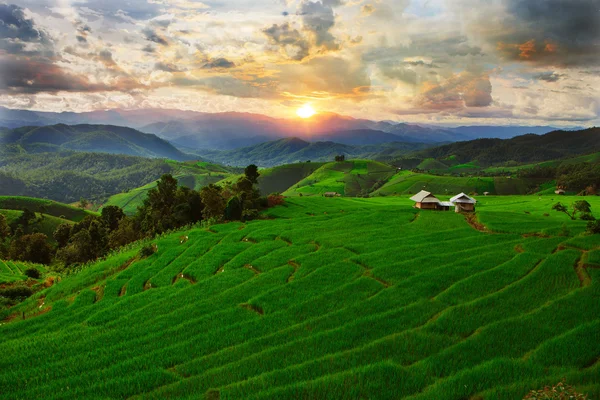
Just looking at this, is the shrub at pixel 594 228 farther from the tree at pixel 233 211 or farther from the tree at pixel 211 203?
the tree at pixel 211 203

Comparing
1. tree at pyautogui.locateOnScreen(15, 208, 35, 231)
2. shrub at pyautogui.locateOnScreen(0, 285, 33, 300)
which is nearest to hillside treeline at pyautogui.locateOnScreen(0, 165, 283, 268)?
shrub at pyautogui.locateOnScreen(0, 285, 33, 300)

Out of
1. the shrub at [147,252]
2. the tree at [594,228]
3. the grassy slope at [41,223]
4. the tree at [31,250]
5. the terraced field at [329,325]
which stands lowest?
the grassy slope at [41,223]

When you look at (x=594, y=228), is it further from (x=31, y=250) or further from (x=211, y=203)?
(x=31, y=250)

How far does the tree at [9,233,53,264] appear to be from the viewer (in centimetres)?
8888

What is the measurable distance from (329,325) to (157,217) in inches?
2409

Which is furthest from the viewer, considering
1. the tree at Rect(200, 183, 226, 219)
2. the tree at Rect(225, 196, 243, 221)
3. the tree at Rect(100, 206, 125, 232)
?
the tree at Rect(100, 206, 125, 232)

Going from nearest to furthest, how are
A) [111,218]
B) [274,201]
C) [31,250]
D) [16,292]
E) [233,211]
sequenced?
1. [16,292]
2. [233,211]
3. [274,201]
4. [31,250]
5. [111,218]

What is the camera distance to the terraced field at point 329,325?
1334 cm

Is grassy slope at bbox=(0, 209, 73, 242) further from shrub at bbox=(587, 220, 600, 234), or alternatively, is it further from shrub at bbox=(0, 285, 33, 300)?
shrub at bbox=(587, 220, 600, 234)

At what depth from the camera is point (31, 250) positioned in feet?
294

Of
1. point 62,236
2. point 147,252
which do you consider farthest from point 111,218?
point 147,252

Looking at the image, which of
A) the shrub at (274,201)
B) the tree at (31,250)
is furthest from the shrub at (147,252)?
the tree at (31,250)

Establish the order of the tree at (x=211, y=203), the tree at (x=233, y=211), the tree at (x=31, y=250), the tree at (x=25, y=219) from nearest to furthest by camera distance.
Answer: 1. the tree at (x=233, y=211)
2. the tree at (x=211, y=203)
3. the tree at (x=31, y=250)
4. the tree at (x=25, y=219)

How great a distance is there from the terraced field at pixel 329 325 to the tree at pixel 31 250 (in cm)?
7289
